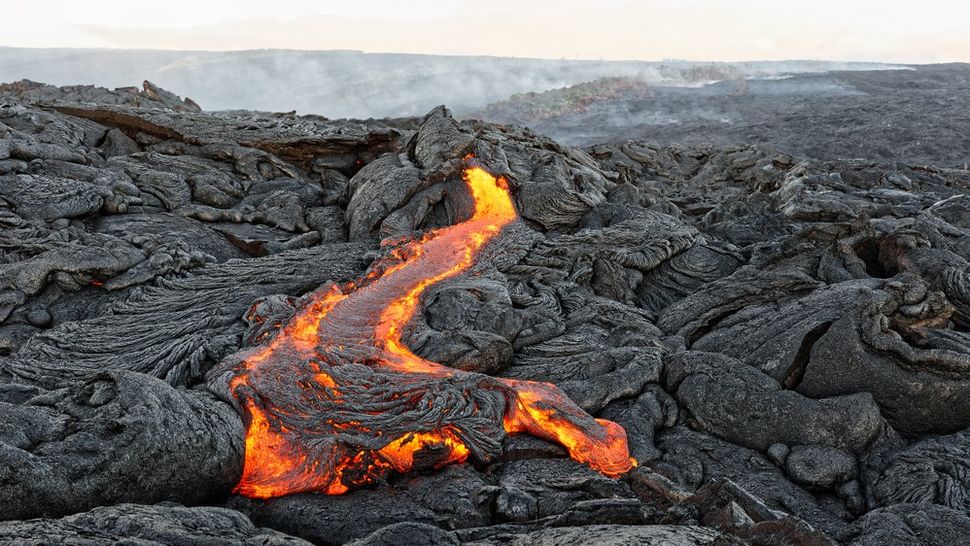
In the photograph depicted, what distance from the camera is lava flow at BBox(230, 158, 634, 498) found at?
21.8 feet

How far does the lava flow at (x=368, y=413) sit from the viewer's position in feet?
21.8

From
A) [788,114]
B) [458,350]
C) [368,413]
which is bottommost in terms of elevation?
[368,413]

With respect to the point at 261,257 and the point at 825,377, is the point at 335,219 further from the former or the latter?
the point at 825,377

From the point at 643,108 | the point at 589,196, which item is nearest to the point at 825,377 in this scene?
the point at 589,196

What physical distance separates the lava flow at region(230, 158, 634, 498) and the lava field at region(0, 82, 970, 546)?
0.04 m

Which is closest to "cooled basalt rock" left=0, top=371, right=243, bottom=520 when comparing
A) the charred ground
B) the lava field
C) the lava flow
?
the lava field

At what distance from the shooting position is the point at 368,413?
7465mm

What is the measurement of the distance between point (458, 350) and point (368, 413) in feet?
5.54

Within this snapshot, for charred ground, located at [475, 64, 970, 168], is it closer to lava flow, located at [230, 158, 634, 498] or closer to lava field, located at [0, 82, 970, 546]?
lava field, located at [0, 82, 970, 546]

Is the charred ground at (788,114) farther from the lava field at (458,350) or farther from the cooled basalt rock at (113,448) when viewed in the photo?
the cooled basalt rock at (113,448)

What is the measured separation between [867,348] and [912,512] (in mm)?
2650

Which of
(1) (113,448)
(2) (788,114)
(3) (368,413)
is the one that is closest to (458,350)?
(3) (368,413)

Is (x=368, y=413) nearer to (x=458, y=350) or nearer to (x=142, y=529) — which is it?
(x=458, y=350)

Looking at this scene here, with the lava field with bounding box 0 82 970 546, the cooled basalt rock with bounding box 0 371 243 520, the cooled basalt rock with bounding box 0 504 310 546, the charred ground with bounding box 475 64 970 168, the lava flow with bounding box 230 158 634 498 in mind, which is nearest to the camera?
the cooled basalt rock with bounding box 0 504 310 546
